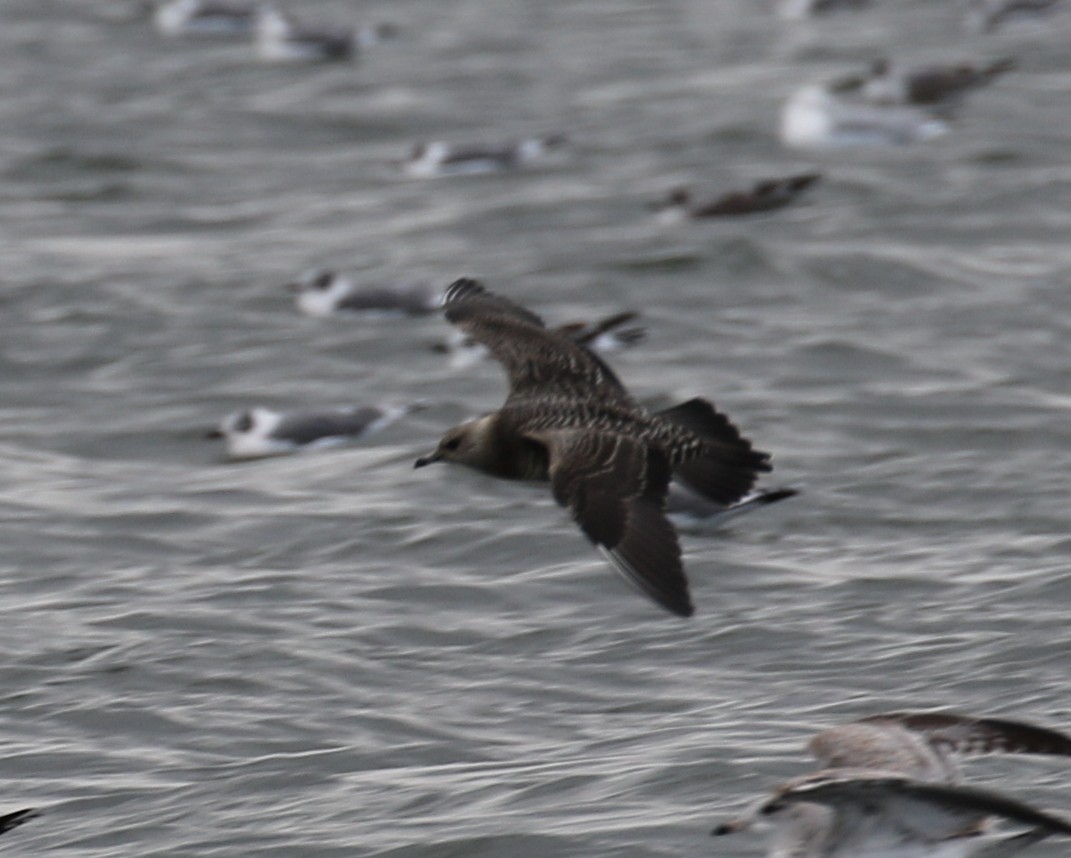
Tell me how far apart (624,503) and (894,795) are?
98.2 inches

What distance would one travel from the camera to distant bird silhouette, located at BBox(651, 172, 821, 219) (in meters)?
15.3

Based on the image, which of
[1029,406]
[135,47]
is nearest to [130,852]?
[1029,406]

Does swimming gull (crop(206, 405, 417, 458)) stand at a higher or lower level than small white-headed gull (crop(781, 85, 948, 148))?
lower

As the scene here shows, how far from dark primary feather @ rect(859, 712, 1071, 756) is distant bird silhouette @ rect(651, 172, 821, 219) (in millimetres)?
9645

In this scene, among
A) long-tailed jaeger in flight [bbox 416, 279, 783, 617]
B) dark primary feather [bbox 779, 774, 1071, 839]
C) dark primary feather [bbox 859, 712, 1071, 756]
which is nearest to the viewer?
dark primary feather [bbox 779, 774, 1071, 839]

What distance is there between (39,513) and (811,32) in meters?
13.6

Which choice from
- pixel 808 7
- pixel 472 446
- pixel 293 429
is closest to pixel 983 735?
pixel 472 446

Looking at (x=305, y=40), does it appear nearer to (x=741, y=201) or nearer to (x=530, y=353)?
(x=741, y=201)

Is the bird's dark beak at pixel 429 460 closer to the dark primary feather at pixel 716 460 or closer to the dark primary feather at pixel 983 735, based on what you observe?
the dark primary feather at pixel 716 460

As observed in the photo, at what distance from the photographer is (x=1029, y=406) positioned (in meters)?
11.1

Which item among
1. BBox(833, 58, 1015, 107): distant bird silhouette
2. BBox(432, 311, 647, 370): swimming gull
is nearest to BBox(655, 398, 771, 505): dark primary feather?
BBox(432, 311, 647, 370): swimming gull

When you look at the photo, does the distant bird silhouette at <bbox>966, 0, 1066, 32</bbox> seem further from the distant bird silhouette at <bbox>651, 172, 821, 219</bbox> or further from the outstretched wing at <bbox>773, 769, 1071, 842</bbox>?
the outstretched wing at <bbox>773, 769, 1071, 842</bbox>

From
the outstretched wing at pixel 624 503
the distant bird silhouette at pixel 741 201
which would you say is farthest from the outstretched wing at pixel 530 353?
the distant bird silhouette at pixel 741 201

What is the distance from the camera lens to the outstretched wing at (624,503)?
7.24m
